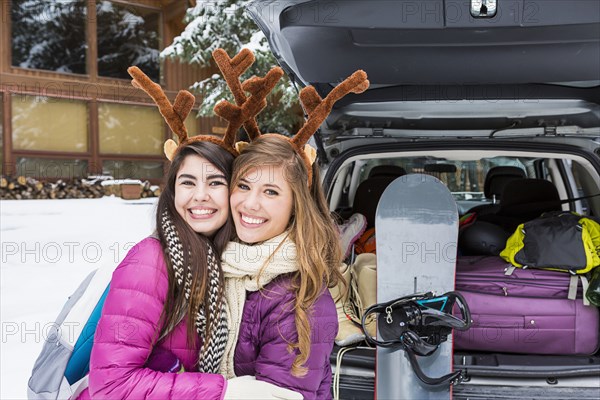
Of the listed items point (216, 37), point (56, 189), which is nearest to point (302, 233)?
point (216, 37)

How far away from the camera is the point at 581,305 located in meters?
1.78

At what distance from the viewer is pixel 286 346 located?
1208 mm

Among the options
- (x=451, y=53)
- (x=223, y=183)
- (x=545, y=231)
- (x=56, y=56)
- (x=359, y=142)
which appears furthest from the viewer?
(x=56, y=56)

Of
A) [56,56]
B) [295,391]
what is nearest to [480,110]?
[295,391]

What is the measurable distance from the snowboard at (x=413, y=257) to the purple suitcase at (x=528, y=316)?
16 cm

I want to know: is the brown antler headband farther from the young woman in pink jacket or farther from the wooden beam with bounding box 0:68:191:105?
the wooden beam with bounding box 0:68:191:105

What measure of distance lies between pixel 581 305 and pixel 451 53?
100 cm

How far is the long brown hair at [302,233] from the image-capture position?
122 cm

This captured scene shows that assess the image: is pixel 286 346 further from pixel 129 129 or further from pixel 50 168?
pixel 129 129

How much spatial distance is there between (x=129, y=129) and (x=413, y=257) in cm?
1019

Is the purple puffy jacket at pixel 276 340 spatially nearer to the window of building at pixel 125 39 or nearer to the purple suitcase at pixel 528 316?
the purple suitcase at pixel 528 316

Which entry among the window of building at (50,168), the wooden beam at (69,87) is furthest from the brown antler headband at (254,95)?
the window of building at (50,168)

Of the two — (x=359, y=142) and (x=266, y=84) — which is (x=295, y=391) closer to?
(x=266, y=84)

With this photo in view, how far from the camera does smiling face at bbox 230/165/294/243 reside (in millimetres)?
1275
